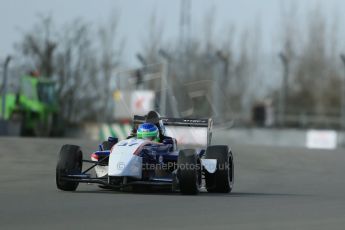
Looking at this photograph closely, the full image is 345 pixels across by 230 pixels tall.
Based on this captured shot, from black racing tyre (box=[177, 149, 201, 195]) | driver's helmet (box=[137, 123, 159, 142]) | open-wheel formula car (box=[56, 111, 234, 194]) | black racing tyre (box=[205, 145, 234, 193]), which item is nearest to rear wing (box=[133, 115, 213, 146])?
open-wheel formula car (box=[56, 111, 234, 194])

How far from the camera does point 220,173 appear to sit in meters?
13.0

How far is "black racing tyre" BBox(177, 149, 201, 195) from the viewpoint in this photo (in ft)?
39.0

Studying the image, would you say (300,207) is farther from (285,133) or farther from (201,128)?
(285,133)

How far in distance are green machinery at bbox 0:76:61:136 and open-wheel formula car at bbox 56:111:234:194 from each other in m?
24.0

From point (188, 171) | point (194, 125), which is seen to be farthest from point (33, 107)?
point (188, 171)

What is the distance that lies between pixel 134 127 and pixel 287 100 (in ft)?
179

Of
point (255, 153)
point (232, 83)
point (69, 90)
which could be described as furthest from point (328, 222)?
point (232, 83)

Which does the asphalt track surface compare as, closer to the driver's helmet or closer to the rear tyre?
the rear tyre

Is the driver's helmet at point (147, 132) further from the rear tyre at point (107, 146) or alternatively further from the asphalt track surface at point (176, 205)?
the asphalt track surface at point (176, 205)

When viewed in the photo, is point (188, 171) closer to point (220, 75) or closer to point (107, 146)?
point (107, 146)

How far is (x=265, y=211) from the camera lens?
10094mm

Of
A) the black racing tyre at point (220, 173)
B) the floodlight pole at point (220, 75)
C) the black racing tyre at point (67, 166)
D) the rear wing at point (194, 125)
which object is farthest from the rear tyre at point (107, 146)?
the floodlight pole at point (220, 75)

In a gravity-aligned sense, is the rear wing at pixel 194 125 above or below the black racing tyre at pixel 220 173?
above

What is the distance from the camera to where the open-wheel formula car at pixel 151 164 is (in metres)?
11.9
